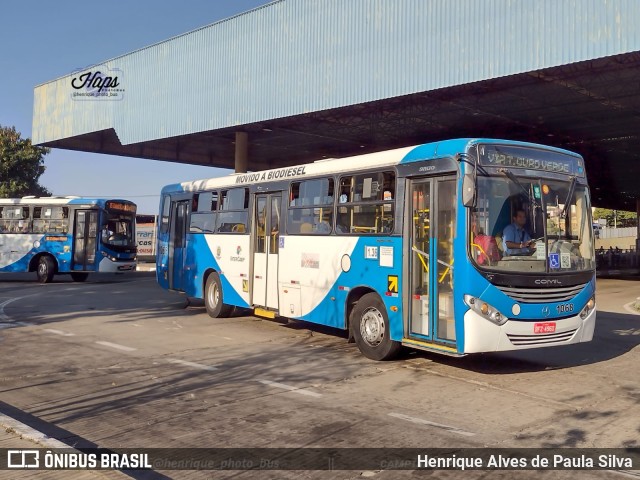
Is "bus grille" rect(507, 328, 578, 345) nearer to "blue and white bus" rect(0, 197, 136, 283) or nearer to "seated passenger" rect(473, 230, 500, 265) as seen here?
"seated passenger" rect(473, 230, 500, 265)

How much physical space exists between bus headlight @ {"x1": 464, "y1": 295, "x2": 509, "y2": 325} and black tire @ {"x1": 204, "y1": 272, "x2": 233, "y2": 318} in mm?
7193

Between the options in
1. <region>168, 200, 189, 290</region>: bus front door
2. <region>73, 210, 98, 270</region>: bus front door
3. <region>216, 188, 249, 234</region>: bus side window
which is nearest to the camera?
<region>216, 188, 249, 234</region>: bus side window

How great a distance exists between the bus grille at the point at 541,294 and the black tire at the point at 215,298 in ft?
24.5

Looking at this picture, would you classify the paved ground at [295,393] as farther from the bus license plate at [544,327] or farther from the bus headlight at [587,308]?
the bus headlight at [587,308]

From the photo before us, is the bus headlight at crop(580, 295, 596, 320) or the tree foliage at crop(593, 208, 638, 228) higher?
the tree foliage at crop(593, 208, 638, 228)

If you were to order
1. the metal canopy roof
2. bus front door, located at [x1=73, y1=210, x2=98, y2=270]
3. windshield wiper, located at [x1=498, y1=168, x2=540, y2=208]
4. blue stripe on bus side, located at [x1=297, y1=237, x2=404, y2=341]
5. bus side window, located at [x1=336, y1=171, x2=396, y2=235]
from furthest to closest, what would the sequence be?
bus front door, located at [x1=73, y1=210, x2=98, y2=270], the metal canopy roof, bus side window, located at [x1=336, y1=171, x2=396, y2=235], blue stripe on bus side, located at [x1=297, y1=237, x2=404, y2=341], windshield wiper, located at [x1=498, y1=168, x2=540, y2=208]

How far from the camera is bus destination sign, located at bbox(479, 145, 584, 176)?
7789 millimetres

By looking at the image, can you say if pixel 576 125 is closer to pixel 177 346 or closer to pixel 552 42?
pixel 552 42

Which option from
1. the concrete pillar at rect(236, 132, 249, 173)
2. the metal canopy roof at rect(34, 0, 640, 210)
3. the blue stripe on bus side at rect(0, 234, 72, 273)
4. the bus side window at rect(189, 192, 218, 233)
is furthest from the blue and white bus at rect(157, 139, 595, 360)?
the blue stripe on bus side at rect(0, 234, 72, 273)

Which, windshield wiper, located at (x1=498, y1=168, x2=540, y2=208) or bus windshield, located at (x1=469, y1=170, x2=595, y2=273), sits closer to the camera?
bus windshield, located at (x1=469, y1=170, x2=595, y2=273)

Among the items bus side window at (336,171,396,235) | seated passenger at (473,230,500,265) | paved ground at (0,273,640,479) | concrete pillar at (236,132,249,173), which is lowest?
paved ground at (0,273,640,479)

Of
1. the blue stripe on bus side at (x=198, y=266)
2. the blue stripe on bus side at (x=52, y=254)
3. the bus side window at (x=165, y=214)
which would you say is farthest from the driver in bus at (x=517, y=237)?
the blue stripe on bus side at (x=52, y=254)

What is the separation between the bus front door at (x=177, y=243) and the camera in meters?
14.8

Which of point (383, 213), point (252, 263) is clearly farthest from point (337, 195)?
point (252, 263)
